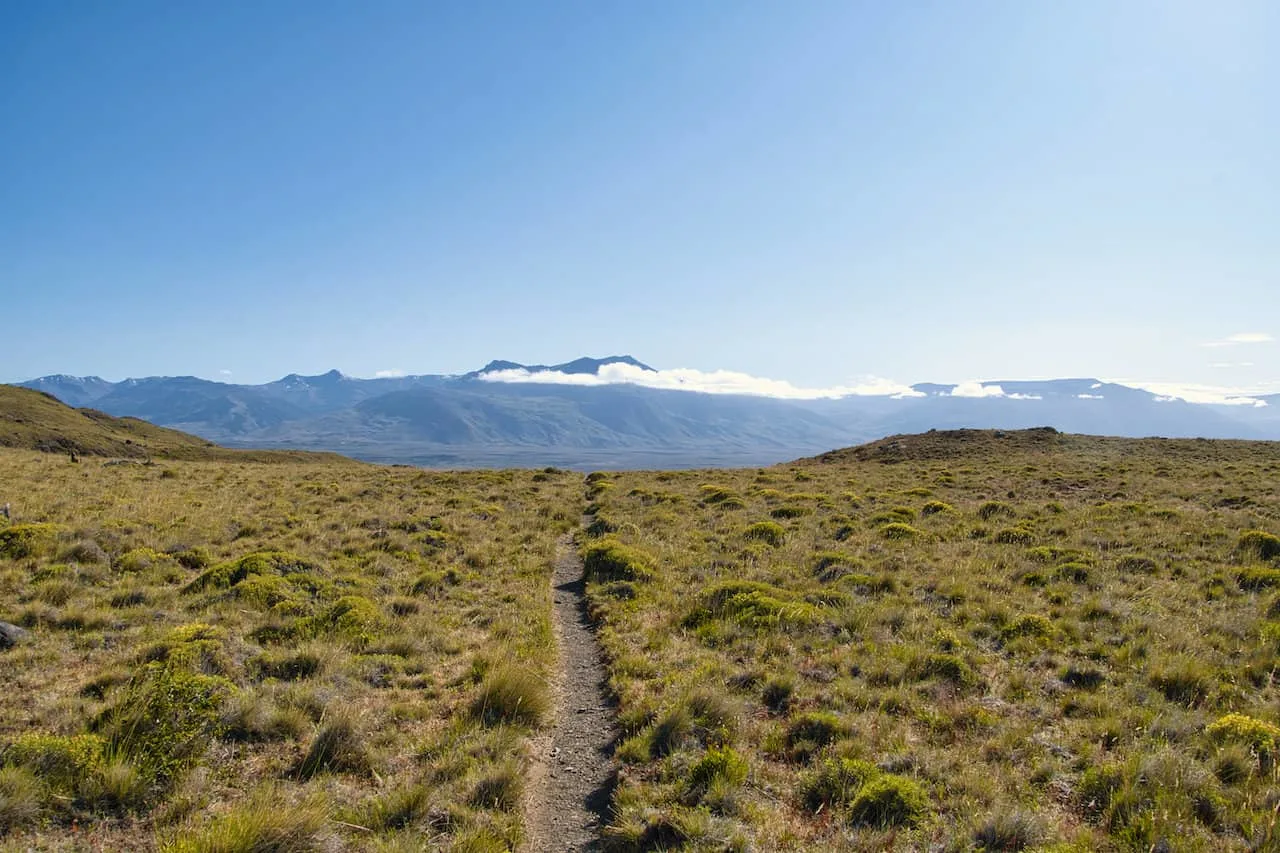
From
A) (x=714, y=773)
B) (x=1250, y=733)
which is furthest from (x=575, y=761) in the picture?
(x=1250, y=733)

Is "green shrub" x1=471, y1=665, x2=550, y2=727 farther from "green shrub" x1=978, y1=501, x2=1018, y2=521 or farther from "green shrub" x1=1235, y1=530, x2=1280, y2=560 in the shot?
"green shrub" x1=978, y1=501, x2=1018, y2=521

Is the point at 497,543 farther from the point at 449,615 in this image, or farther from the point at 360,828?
the point at 360,828

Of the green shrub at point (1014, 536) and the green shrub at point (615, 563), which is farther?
the green shrub at point (1014, 536)

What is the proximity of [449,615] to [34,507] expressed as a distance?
58.4 ft

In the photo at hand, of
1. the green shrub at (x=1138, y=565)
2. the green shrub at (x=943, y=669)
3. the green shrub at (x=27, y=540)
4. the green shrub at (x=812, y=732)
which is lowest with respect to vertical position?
the green shrub at (x=812, y=732)

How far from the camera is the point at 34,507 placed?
19.8 metres

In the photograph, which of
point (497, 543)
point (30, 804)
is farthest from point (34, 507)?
point (30, 804)

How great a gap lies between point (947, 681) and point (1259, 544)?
15630mm

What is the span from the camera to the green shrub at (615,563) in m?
15.6

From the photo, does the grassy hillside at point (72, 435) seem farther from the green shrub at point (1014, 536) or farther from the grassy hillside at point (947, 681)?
the green shrub at point (1014, 536)

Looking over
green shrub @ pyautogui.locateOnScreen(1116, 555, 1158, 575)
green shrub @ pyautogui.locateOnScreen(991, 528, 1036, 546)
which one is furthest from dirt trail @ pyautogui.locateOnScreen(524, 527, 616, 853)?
green shrub @ pyautogui.locateOnScreen(991, 528, 1036, 546)

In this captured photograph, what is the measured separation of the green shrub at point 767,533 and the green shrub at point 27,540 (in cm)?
1962

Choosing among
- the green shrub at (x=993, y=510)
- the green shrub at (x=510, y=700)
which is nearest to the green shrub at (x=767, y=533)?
the green shrub at (x=993, y=510)

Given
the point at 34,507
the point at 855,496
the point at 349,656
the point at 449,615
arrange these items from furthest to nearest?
the point at 855,496 → the point at 34,507 → the point at 449,615 → the point at 349,656
